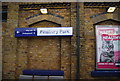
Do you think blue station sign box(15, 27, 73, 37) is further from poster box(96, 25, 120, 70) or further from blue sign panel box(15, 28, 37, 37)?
poster box(96, 25, 120, 70)

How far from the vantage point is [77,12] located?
6.43 meters

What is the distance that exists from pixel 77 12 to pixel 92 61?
267 centimetres

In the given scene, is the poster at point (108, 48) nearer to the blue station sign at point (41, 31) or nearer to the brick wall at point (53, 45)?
the brick wall at point (53, 45)

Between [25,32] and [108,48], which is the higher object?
[25,32]

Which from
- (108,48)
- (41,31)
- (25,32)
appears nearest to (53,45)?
(41,31)

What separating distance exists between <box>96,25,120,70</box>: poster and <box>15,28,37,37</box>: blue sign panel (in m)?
3.33

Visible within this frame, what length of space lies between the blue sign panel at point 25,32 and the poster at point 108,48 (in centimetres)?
333

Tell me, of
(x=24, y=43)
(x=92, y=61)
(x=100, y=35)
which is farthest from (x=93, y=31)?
(x=24, y=43)

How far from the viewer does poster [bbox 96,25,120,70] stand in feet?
20.5

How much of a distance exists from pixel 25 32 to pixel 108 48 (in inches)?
172

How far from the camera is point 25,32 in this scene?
642cm

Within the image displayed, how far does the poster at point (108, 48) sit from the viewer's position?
625 cm

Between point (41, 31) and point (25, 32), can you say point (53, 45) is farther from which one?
point (25, 32)

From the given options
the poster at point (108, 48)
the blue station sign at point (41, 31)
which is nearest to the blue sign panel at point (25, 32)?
the blue station sign at point (41, 31)
